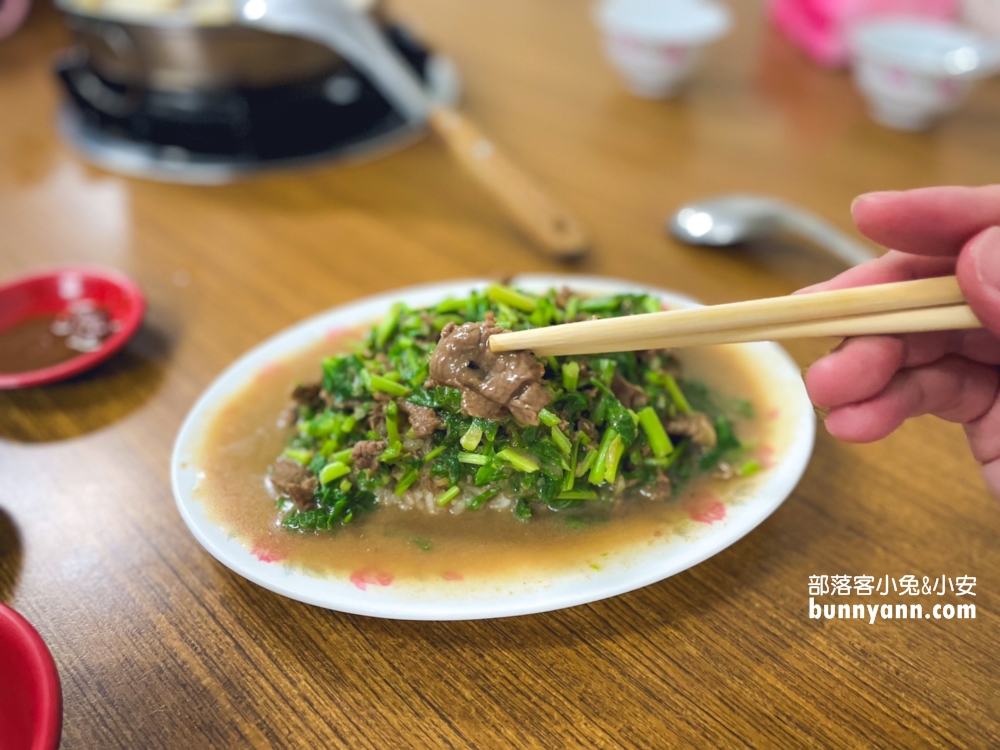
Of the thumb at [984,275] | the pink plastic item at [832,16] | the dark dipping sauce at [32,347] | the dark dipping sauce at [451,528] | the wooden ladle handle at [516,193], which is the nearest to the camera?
the thumb at [984,275]

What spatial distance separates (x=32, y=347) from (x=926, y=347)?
6.26 feet

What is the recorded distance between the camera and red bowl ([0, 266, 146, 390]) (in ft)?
5.94

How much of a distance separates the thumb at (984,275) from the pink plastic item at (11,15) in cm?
442

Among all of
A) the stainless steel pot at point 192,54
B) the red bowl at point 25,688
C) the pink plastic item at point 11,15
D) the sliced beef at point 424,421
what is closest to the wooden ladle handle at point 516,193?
the stainless steel pot at point 192,54

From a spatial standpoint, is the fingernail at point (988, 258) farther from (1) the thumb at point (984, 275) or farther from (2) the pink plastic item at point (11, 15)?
(2) the pink plastic item at point (11, 15)

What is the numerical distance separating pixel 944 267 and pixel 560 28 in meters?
3.05

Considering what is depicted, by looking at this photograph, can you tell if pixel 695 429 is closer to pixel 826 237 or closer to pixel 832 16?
pixel 826 237

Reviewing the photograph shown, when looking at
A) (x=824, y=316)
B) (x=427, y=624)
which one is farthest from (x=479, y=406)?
(x=824, y=316)

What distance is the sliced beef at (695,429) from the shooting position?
1.38 metres

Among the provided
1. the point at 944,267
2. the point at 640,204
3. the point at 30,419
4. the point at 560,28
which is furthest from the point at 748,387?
the point at 560,28

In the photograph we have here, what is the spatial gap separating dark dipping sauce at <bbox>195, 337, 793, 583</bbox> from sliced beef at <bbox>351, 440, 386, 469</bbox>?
87 mm

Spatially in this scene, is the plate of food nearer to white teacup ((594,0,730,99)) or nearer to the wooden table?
the wooden table

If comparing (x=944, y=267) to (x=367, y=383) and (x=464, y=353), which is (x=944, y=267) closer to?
(x=464, y=353)

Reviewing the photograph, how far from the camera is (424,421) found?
129 cm
